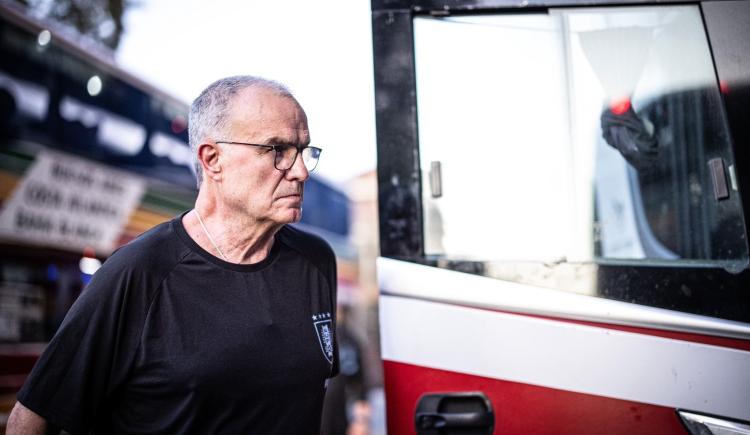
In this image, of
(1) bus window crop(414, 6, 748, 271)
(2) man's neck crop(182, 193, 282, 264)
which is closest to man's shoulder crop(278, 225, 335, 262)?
(2) man's neck crop(182, 193, 282, 264)

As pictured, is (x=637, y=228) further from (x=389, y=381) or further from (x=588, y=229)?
(x=389, y=381)

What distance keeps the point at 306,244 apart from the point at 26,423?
102cm

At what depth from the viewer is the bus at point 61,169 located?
17.0 feet

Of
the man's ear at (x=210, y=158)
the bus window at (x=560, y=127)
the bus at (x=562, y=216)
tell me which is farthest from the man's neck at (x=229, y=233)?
the bus window at (x=560, y=127)

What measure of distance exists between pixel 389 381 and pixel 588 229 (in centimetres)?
82

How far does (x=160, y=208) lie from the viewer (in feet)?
22.3

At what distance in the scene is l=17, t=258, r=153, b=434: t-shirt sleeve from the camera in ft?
4.86

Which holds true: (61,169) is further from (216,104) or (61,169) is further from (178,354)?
(178,354)

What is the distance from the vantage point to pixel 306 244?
6.68ft

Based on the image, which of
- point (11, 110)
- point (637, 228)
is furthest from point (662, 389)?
point (11, 110)

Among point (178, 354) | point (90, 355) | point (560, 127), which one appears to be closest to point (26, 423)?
point (90, 355)

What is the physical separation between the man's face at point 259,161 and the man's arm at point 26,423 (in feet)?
2.70

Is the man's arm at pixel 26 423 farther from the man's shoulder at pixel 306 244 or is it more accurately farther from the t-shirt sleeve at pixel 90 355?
the man's shoulder at pixel 306 244

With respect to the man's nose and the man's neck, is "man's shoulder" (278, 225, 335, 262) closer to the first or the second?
the man's neck
